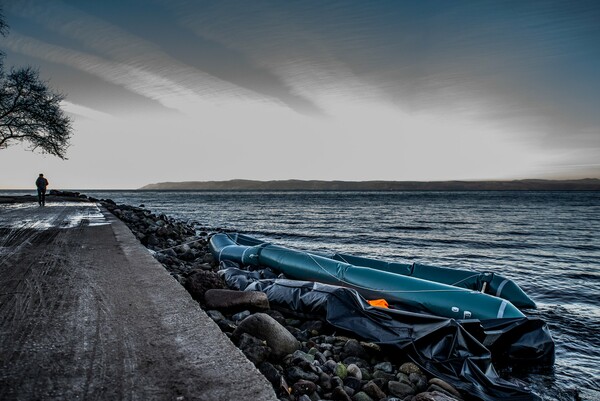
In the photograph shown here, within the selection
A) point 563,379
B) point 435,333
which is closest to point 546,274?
point 563,379

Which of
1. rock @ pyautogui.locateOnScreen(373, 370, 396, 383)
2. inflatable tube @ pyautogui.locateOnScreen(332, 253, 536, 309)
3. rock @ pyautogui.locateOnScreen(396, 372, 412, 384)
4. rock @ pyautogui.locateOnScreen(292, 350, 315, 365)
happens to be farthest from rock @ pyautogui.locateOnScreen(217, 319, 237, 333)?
inflatable tube @ pyautogui.locateOnScreen(332, 253, 536, 309)

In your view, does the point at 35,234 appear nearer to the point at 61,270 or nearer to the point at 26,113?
the point at 61,270

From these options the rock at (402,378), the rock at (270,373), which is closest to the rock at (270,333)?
the rock at (270,373)

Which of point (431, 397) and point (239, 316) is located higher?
point (239, 316)

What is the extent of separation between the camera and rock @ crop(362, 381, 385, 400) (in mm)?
3376

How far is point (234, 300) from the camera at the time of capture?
493 cm

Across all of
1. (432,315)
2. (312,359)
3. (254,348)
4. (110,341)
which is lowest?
(432,315)

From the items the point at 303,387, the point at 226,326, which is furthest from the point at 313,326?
the point at 303,387

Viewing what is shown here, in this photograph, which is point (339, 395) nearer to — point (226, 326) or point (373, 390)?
point (373, 390)

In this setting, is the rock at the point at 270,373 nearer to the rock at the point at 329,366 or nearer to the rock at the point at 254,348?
the rock at the point at 254,348

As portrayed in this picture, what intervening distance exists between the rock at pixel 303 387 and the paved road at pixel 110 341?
67 cm

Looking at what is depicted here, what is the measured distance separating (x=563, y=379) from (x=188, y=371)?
5295 millimetres

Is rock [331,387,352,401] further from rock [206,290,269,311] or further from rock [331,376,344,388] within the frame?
rock [206,290,269,311]

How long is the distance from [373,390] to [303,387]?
2.70 feet
